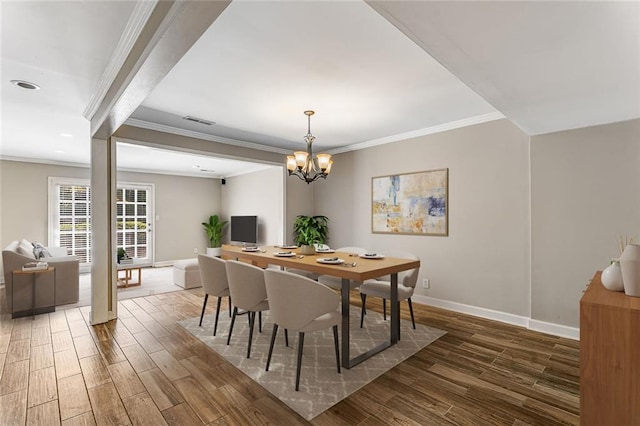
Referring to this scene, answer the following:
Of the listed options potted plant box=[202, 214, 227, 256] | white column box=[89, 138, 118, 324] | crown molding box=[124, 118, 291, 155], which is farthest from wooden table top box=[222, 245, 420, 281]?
potted plant box=[202, 214, 227, 256]

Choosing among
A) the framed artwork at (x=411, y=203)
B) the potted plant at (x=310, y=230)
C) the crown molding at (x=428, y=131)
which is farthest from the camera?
the potted plant at (x=310, y=230)

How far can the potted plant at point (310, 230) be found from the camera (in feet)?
17.8

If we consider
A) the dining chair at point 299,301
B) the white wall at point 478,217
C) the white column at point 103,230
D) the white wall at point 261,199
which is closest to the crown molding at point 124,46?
the white column at point 103,230

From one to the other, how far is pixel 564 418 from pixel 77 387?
3.30 m

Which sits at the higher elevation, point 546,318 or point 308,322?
point 308,322

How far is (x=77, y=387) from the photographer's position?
2.21m

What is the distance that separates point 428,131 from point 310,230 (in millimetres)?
2542

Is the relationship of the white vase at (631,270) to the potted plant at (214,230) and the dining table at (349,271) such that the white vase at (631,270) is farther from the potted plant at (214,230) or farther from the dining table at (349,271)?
the potted plant at (214,230)

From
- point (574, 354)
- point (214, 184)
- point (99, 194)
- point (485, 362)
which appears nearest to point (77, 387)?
point (99, 194)

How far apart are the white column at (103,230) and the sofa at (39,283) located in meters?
1.07

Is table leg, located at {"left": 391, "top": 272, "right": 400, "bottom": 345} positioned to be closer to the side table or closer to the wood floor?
the wood floor

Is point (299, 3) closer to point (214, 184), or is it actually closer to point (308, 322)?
point (308, 322)

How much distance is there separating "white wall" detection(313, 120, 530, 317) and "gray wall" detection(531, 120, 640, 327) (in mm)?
149

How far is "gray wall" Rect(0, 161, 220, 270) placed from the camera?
19.6ft
